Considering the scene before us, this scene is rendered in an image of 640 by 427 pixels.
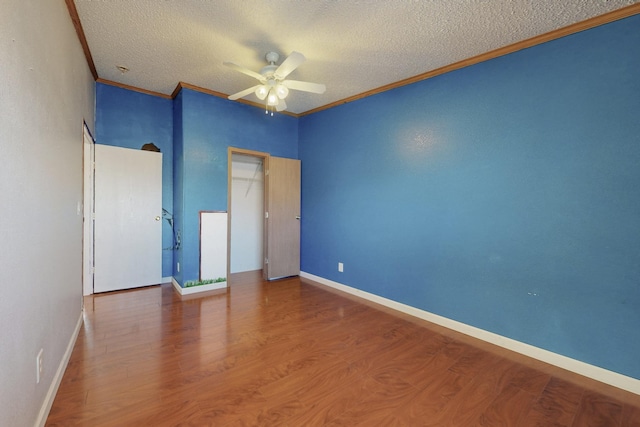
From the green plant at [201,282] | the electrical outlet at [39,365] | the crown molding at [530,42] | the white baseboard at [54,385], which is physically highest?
the crown molding at [530,42]

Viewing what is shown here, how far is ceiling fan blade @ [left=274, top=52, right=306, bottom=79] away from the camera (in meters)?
2.23

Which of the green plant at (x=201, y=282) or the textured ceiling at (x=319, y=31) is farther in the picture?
the green plant at (x=201, y=282)

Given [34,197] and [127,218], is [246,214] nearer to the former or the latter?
[127,218]

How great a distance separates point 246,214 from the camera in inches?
202

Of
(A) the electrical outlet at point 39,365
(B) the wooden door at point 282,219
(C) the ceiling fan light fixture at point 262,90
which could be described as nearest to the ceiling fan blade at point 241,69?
(C) the ceiling fan light fixture at point 262,90

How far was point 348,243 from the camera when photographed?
398 cm

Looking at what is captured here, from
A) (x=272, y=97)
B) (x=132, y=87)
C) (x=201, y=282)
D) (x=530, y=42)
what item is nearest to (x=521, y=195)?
(x=530, y=42)

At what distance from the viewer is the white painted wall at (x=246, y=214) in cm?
496

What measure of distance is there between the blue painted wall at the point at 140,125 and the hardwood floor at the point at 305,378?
171cm

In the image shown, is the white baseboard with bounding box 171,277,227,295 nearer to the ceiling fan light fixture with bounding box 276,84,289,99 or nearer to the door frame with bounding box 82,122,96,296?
the door frame with bounding box 82,122,96,296

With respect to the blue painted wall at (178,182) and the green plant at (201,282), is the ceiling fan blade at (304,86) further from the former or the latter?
the green plant at (201,282)

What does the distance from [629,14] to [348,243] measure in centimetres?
325

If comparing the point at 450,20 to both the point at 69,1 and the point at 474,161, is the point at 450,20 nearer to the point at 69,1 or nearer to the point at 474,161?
the point at 474,161

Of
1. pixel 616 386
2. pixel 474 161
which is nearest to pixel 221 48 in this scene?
pixel 474 161
